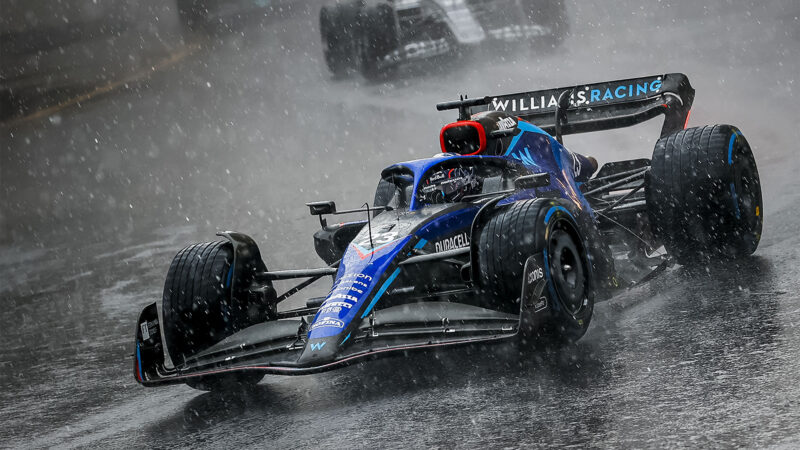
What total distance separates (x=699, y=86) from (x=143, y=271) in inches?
424

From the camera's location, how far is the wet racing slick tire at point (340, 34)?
2012cm

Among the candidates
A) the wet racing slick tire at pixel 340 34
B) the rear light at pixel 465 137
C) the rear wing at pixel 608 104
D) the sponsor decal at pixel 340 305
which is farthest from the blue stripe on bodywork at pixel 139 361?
the wet racing slick tire at pixel 340 34

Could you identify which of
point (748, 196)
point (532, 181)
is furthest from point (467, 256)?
point (748, 196)

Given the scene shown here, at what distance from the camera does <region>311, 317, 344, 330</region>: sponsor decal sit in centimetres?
595

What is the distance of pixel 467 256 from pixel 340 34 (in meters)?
14.6

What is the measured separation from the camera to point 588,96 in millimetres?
9969

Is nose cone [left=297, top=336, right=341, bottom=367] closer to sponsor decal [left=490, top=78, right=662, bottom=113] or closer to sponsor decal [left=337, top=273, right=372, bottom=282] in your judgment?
sponsor decal [left=337, top=273, right=372, bottom=282]

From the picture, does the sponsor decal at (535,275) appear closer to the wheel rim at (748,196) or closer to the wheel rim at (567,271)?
the wheel rim at (567,271)

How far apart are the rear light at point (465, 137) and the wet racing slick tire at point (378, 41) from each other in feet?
36.0

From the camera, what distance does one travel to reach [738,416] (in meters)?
4.52

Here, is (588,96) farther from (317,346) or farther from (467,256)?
(317,346)

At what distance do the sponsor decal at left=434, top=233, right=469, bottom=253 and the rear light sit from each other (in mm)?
1164

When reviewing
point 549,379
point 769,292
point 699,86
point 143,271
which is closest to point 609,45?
point 699,86

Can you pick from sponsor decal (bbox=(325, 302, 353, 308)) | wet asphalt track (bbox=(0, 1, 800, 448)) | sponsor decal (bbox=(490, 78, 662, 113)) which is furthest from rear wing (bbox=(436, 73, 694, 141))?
sponsor decal (bbox=(325, 302, 353, 308))
